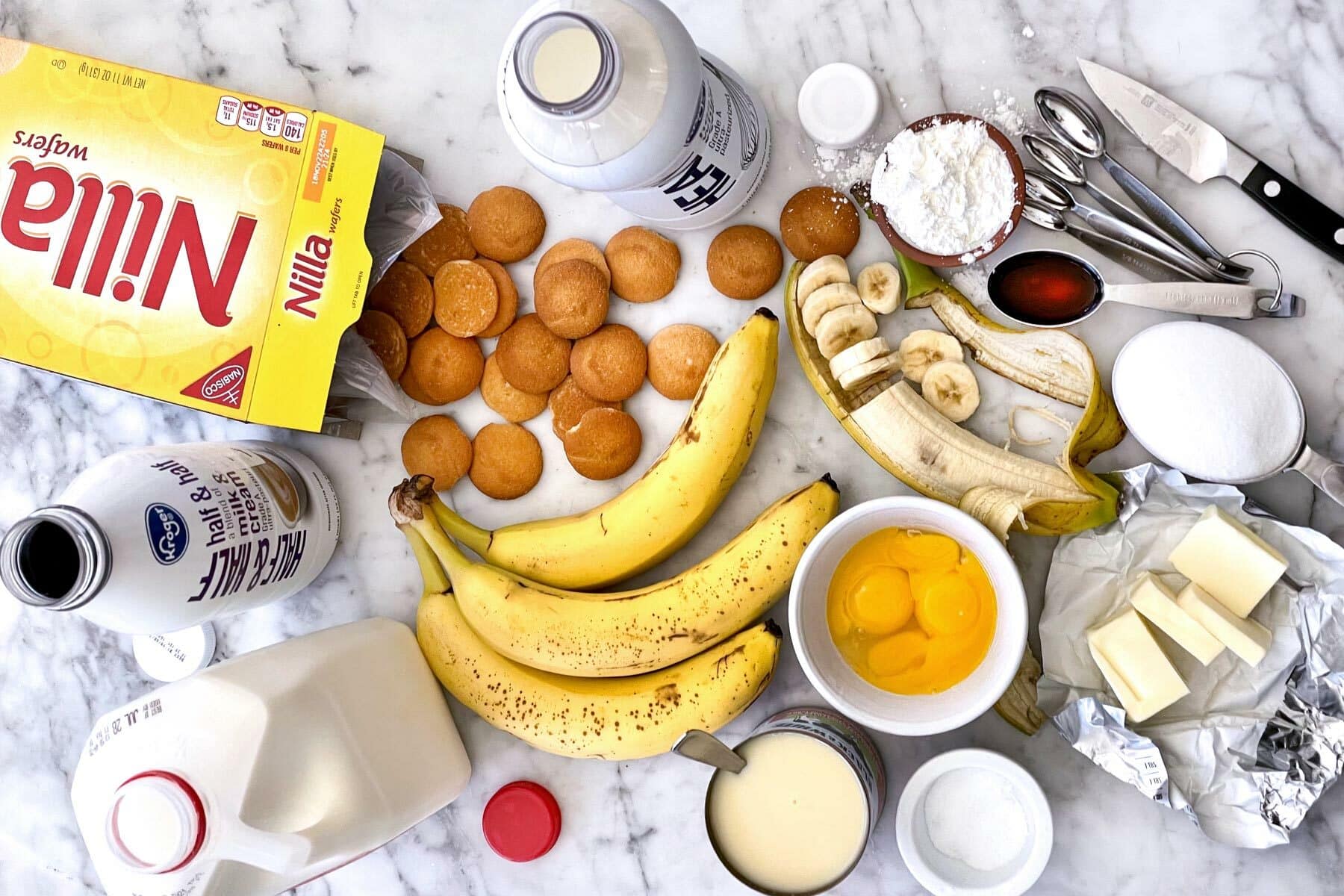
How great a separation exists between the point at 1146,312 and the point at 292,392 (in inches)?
34.6

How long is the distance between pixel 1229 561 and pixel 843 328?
16.8 inches

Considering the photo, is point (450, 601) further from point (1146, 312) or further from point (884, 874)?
point (1146, 312)

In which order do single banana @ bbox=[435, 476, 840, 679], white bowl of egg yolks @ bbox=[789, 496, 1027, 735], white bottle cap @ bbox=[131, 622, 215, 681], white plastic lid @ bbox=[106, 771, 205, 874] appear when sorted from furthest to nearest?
white bottle cap @ bbox=[131, 622, 215, 681] < single banana @ bbox=[435, 476, 840, 679] < white bowl of egg yolks @ bbox=[789, 496, 1027, 735] < white plastic lid @ bbox=[106, 771, 205, 874]

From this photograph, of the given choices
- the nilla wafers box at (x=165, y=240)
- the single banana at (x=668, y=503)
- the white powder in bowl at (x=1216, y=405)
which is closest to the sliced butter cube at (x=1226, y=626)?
the white powder in bowl at (x=1216, y=405)

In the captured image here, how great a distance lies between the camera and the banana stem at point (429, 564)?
102 cm

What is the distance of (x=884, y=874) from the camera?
1.00 meters

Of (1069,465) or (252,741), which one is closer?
(252,741)

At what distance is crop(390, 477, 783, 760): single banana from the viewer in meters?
0.93

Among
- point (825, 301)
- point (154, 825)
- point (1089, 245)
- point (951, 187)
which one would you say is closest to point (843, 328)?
point (825, 301)

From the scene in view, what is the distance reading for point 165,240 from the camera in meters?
0.90

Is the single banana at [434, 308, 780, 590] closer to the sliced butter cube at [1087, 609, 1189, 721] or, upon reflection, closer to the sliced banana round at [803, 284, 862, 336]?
the sliced banana round at [803, 284, 862, 336]

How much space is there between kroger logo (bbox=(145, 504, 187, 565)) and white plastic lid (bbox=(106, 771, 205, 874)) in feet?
0.60

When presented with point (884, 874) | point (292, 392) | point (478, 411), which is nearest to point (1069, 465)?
point (884, 874)

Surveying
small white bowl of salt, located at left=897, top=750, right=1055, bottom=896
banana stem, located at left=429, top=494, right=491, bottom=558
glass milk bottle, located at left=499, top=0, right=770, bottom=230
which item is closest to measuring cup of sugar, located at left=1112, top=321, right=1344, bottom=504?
small white bowl of salt, located at left=897, top=750, right=1055, bottom=896
